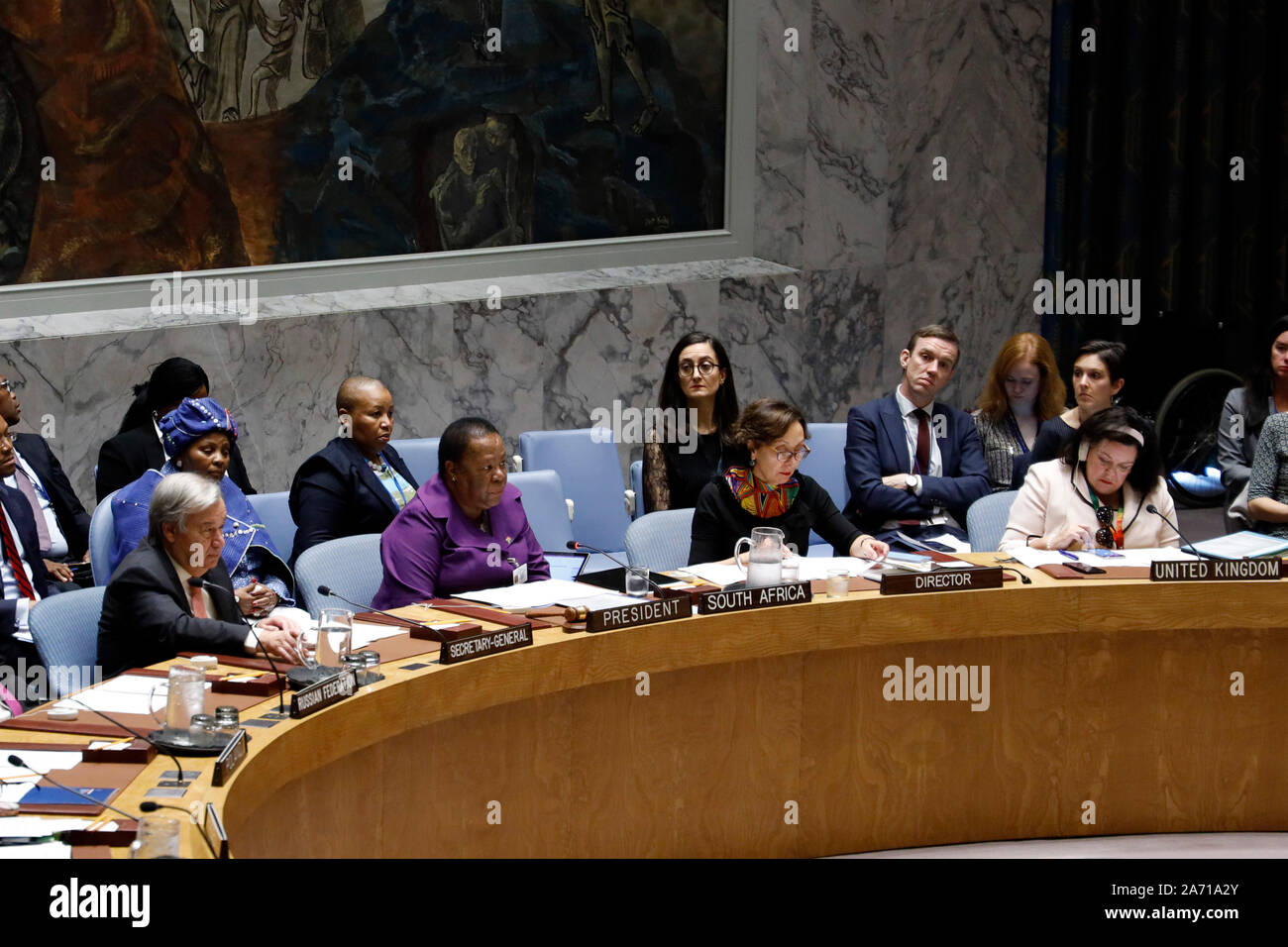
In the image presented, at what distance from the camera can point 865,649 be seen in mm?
3912

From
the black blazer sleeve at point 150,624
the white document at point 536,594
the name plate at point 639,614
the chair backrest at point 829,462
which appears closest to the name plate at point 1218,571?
the name plate at point 639,614

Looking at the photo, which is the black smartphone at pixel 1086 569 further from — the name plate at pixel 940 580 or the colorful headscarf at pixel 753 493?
the colorful headscarf at pixel 753 493

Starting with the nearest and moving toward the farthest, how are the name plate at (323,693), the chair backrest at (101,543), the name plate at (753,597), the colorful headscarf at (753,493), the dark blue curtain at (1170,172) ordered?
the name plate at (323,693)
the name plate at (753,597)
the chair backrest at (101,543)
the colorful headscarf at (753,493)
the dark blue curtain at (1170,172)

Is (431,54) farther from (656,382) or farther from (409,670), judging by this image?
(409,670)

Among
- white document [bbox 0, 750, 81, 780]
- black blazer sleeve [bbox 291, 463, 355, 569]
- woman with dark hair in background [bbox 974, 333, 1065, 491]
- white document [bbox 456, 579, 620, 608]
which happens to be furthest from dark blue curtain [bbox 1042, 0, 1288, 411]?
white document [bbox 0, 750, 81, 780]

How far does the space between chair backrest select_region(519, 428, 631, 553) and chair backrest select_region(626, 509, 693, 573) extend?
116 centimetres

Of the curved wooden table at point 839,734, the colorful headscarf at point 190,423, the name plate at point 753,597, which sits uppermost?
the colorful headscarf at point 190,423

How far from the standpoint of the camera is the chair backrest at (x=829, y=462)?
5680 mm

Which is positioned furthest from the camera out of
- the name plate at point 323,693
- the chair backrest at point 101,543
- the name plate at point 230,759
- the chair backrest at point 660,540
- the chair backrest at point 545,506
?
the chair backrest at point 545,506

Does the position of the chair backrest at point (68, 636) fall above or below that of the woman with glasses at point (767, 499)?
below

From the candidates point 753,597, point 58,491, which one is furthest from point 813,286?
point 753,597

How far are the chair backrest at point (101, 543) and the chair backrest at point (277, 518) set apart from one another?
0.67 metres

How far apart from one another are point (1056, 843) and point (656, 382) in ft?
12.1
